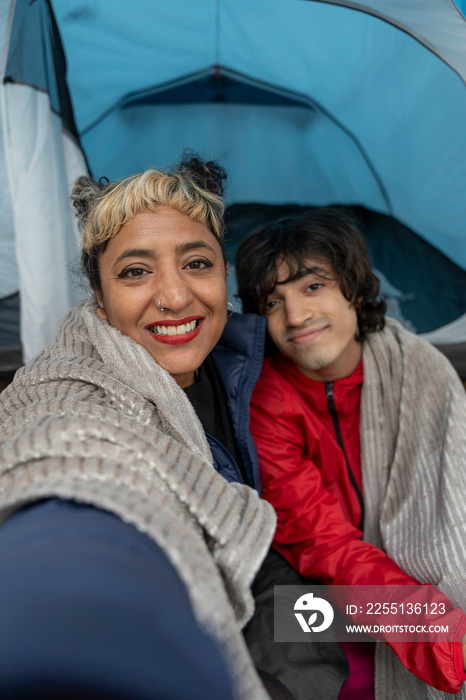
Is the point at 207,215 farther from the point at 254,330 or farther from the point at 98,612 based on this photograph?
the point at 98,612

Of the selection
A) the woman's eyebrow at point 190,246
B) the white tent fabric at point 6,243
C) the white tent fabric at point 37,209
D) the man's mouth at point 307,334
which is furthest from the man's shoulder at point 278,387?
the white tent fabric at point 6,243

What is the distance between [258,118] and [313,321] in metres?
1.78

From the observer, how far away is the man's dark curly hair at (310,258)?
1391 mm

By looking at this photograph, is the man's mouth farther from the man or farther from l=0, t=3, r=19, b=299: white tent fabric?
l=0, t=3, r=19, b=299: white tent fabric

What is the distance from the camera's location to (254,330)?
4.28ft

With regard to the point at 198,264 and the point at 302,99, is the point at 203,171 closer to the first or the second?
the point at 198,264

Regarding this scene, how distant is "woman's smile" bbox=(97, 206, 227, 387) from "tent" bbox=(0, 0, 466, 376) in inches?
17.4

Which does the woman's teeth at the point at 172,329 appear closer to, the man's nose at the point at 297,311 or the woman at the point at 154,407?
the woman at the point at 154,407

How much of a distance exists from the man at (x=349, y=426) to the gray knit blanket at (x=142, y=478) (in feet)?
1.50

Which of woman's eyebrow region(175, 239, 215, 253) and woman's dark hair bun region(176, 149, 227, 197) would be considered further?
woman's dark hair bun region(176, 149, 227, 197)

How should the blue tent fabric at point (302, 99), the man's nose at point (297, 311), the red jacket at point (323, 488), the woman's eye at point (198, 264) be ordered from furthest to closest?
the blue tent fabric at point (302, 99) < the man's nose at point (297, 311) < the woman's eye at point (198, 264) < the red jacket at point (323, 488)

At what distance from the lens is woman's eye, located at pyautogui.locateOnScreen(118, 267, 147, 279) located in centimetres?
106

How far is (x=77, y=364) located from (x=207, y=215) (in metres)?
0.47
